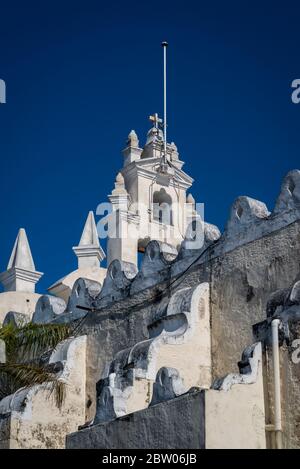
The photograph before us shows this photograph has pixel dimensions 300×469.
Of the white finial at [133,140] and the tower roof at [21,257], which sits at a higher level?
the white finial at [133,140]

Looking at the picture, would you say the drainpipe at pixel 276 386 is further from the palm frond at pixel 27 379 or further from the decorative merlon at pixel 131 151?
the decorative merlon at pixel 131 151

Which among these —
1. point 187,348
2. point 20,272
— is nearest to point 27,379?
point 187,348

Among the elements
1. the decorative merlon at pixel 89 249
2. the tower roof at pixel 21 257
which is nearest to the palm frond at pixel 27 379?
the tower roof at pixel 21 257

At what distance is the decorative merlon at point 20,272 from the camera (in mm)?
26297

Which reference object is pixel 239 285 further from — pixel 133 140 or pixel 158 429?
pixel 133 140

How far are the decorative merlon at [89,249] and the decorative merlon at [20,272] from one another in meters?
1.11

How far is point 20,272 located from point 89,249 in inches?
73.4

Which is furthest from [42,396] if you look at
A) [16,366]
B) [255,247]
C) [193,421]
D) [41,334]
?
[193,421]

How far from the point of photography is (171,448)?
11.9 metres

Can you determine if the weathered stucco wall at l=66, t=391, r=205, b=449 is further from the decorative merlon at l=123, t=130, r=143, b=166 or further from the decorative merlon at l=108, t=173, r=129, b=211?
the decorative merlon at l=123, t=130, r=143, b=166

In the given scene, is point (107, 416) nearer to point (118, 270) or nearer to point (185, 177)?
point (118, 270)

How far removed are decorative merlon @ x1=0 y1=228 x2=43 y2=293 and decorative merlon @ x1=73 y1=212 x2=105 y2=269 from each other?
111 cm

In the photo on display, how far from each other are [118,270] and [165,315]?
2.52m

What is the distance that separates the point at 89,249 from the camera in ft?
89.1
